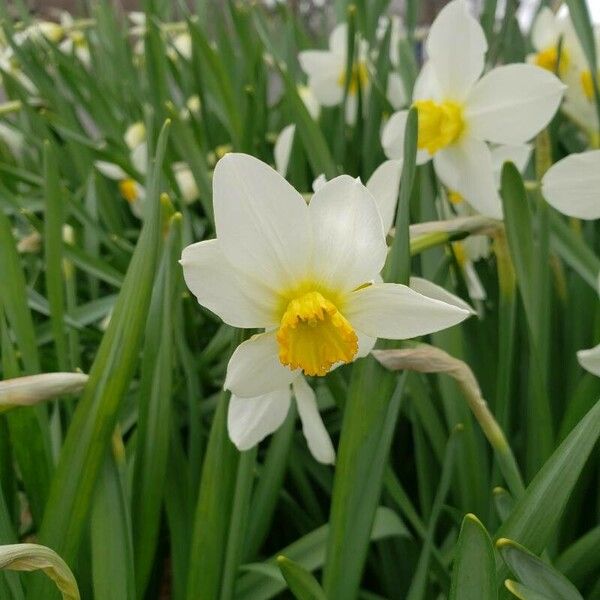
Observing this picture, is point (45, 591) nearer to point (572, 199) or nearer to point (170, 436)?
point (170, 436)

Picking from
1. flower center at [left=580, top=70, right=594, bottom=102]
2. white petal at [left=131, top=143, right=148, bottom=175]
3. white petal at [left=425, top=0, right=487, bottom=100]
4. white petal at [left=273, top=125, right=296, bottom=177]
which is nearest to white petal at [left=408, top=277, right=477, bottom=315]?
white petal at [left=425, top=0, right=487, bottom=100]

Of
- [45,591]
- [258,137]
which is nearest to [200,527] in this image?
[45,591]

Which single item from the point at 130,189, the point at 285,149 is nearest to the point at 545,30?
the point at 285,149

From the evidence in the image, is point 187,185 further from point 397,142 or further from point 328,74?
point 397,142

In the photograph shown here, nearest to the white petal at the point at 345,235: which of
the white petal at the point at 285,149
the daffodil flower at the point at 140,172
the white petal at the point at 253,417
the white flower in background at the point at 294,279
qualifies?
the white flower in background at the point at 294,279

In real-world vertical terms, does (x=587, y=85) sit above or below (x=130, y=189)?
above

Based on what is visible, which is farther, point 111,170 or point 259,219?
point 111,170
